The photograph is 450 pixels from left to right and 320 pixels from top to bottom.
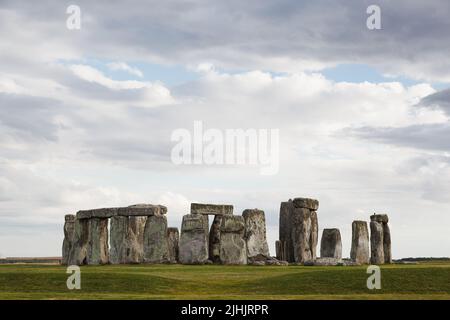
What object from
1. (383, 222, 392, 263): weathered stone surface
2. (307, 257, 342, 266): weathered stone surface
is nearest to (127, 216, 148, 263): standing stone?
(307, 257, 342, 266): weathered stone surface

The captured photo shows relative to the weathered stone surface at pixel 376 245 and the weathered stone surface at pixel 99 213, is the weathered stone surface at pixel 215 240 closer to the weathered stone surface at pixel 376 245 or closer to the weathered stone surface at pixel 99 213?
the weathered stone surface at pixel 99 213

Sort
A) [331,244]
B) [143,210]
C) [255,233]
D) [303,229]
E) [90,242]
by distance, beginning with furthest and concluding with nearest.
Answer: [331,244], [303,229], [90,242], [255,233], [143,210]

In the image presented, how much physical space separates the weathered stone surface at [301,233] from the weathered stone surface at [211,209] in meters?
3.62

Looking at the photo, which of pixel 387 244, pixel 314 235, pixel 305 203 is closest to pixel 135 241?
pixel 305 203

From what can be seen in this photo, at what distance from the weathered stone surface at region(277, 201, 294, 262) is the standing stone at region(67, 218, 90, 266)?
32.4 ft

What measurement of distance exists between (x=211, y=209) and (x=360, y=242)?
8195 millimetres

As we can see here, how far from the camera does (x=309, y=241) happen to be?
43.2 meters

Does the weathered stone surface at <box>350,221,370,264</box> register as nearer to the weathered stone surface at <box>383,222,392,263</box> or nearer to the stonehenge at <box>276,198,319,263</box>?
the weathered stone surface at <box>383,222,392,263</box>

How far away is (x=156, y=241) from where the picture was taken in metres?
40.2

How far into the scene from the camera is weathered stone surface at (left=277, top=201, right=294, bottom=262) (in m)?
43.8

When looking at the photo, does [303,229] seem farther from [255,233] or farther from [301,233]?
[255,233]

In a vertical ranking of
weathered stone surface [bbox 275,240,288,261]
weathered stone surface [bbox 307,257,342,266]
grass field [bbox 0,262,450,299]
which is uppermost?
weathered stone surface [bbox 275,240,288,261]

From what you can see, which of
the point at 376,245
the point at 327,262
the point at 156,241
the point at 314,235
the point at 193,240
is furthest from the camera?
the point at 376,245
